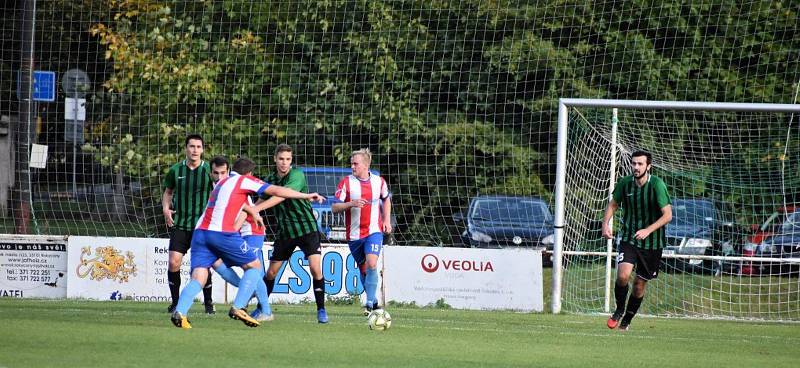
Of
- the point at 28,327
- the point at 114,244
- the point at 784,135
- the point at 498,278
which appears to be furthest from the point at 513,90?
the point at 28,327

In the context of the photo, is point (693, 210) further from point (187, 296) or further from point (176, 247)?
point (187, 296)

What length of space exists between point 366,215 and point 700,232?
25.3 feet

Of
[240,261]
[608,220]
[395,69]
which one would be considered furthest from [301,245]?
[395,69]

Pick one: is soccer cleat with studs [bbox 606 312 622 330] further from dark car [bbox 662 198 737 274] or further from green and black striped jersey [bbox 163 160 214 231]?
dark car [bbox 662 198 737 274]

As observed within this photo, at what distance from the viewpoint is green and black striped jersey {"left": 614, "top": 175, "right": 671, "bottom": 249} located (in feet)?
42.0

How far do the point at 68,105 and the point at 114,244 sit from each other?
5370 millimetres

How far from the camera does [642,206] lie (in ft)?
42.2

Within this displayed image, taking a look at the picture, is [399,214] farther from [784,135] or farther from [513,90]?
[784,135]

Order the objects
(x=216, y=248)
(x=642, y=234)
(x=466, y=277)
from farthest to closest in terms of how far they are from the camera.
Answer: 1. (x=466, y=277)
2. (x=642, y=234)
3. (x=216, y=248)

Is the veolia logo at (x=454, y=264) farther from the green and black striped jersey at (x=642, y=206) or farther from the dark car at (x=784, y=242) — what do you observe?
the dark car at (x=784, y=242)

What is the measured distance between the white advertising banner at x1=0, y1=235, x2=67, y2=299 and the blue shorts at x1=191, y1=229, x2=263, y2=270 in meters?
6.66

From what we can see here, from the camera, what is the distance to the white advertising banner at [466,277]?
16.4 metres

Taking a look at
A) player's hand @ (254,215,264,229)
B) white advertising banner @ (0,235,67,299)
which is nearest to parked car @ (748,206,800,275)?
player's hand @ (254,215,264,229)

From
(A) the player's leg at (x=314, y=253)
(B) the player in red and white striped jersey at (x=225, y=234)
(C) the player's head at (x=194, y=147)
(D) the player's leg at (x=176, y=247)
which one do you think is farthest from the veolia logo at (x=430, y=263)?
(B) the player in red and white striped jersey at (x=225, y=234)
